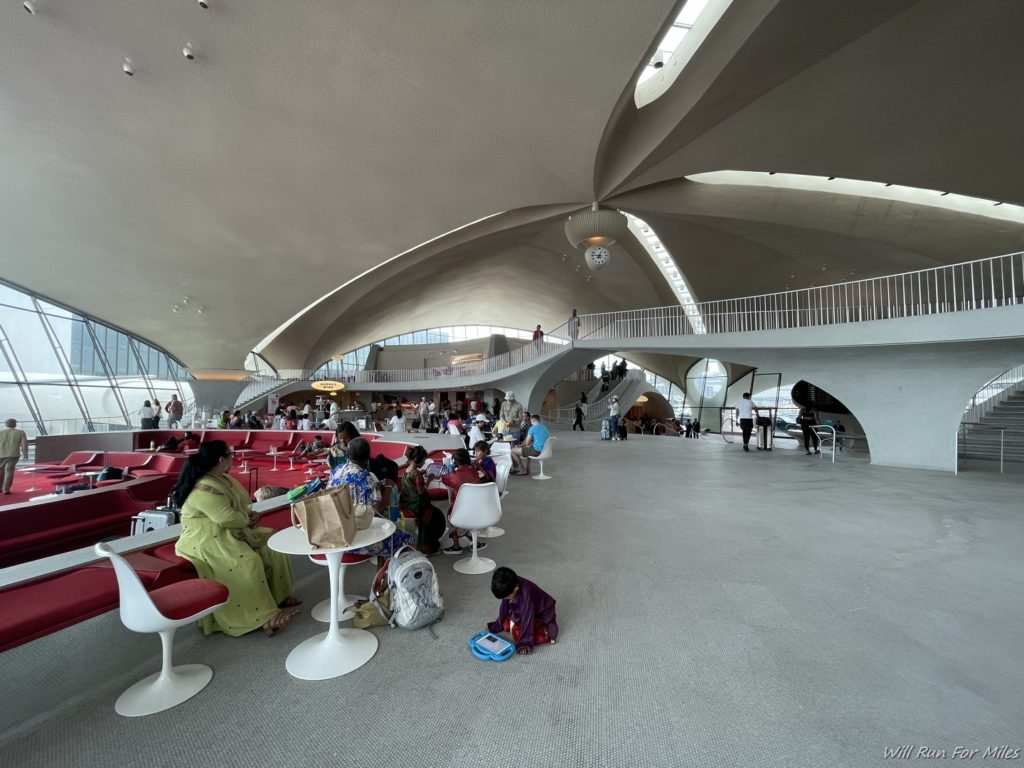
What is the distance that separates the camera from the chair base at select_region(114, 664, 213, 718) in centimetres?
205

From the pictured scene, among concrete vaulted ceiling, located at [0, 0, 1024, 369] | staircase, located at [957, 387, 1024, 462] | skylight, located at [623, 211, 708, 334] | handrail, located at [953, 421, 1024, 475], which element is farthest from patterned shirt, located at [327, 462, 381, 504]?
skylight, located at [623, 211, 708, 334]

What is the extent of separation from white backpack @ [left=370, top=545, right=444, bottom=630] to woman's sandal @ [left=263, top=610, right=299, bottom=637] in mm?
533

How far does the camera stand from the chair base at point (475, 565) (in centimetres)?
376

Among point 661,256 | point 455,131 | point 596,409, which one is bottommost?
point 596,409

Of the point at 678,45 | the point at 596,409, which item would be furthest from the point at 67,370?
the point at 678,45

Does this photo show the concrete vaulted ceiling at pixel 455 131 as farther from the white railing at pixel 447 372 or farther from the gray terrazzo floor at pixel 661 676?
the gray terrazzo floor at pixel 661 676

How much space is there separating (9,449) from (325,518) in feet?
29.2

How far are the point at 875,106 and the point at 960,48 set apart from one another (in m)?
1.22

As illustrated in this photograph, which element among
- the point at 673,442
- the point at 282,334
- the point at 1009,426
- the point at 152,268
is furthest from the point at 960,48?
the point at 282,334

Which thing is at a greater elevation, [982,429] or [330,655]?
[982,429]

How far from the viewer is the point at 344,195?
1154 centimetres

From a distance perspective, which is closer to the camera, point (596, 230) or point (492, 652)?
point (492, 652)

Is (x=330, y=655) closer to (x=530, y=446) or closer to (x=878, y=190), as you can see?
(x=530, y=446)

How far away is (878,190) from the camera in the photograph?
1191 cm
